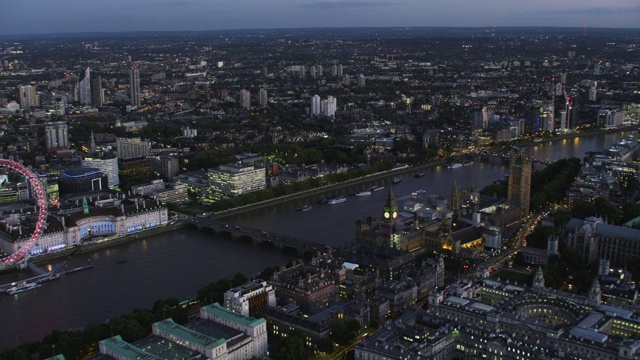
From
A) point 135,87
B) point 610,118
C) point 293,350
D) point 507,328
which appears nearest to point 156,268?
point 293,350

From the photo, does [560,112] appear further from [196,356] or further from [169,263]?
[196,356]

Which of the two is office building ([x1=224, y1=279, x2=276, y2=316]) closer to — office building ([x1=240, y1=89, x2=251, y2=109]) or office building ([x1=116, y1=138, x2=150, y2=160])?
office building ([x1=116, y1=138, x2=150, y2=160])

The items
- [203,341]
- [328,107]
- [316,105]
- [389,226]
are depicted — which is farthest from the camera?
[316,105]

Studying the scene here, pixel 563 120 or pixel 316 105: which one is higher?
pixel 316 105

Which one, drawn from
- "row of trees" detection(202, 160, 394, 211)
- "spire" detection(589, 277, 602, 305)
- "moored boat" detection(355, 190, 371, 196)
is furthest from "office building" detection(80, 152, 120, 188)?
"spire" detection(589, 277, 602, 305)

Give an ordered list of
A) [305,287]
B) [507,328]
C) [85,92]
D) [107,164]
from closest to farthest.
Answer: [507,328], [305,287], [107,164], [85,92]

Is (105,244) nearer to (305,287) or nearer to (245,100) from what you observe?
(305,287)

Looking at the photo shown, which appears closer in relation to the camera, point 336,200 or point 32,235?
point 32,235
